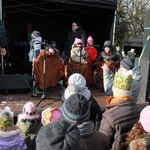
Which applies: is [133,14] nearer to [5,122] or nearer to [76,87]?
[76,87]

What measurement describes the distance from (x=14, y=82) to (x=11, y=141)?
3.57 metres

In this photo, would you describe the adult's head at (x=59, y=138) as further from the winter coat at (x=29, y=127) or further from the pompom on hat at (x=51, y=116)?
the winter coat at (x=29, y=127)

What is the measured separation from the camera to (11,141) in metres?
2.30

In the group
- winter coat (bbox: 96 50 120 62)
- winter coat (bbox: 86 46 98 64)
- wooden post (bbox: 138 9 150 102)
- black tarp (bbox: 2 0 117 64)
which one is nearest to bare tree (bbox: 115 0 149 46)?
black tarp (bbox: 2 0 117 64)

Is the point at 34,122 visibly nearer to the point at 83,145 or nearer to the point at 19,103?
the point at 83,145

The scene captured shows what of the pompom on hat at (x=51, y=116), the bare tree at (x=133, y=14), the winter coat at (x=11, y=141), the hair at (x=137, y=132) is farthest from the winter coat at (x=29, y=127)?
the bare tree at (x=133, y=14)

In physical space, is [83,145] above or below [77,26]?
below

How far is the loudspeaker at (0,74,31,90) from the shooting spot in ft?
18.7

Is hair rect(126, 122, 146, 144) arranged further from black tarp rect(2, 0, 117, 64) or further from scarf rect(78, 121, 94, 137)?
black tarp rect(2, 0, 117, 64)

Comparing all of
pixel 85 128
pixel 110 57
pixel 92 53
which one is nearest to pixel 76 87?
pixel 85 128

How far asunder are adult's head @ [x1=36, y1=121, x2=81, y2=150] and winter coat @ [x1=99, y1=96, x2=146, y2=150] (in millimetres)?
964

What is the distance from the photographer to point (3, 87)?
572 cm

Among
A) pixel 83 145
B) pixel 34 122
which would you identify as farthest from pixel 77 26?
pixel 83 145

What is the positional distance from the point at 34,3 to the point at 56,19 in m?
1.31
